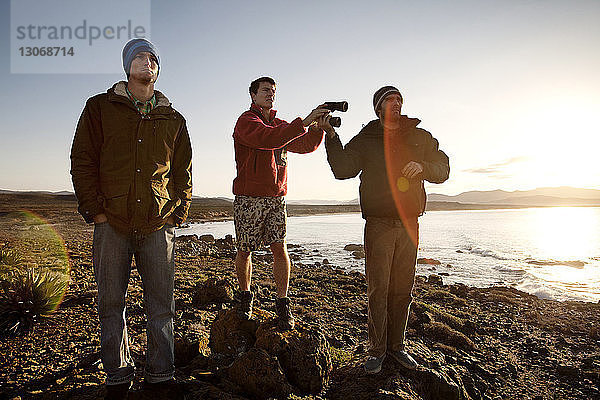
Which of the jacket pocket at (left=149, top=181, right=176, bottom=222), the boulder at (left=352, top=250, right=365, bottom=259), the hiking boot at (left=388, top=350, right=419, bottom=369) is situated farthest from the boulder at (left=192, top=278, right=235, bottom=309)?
the boulder at (left=352, top=250, right=365, bottom=259)

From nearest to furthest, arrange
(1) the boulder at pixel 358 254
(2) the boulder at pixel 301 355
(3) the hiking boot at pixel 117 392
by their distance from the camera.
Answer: (3) the hiking boot at pixel 117 392, (2) the boulder at pixel 301 355, (1) the boulder at pixel 358 254

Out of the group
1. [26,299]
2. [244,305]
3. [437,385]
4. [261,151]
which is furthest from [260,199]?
[26,299]

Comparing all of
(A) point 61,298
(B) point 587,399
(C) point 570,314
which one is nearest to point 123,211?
(A) point 61,298

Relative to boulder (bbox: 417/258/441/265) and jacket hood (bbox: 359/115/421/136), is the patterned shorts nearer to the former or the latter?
jacket hood (bbox: 359/115/421/136)

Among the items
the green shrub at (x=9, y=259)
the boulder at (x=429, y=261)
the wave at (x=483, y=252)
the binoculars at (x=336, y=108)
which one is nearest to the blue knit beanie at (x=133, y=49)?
the binoculars at (x=336, y=108)

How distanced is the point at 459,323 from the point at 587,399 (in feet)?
8.02

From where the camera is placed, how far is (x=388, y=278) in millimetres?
3445

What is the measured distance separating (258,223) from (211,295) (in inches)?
112

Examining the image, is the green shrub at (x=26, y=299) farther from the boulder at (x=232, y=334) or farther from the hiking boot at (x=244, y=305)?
the hiking boot at (x=244, y=305)

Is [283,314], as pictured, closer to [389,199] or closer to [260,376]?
[260,376]

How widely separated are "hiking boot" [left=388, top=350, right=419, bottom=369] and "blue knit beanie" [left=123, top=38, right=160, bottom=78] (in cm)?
331

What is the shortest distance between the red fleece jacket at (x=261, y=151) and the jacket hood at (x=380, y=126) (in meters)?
0.54

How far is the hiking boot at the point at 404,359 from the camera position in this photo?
349cm

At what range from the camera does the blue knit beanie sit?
2779 mm
